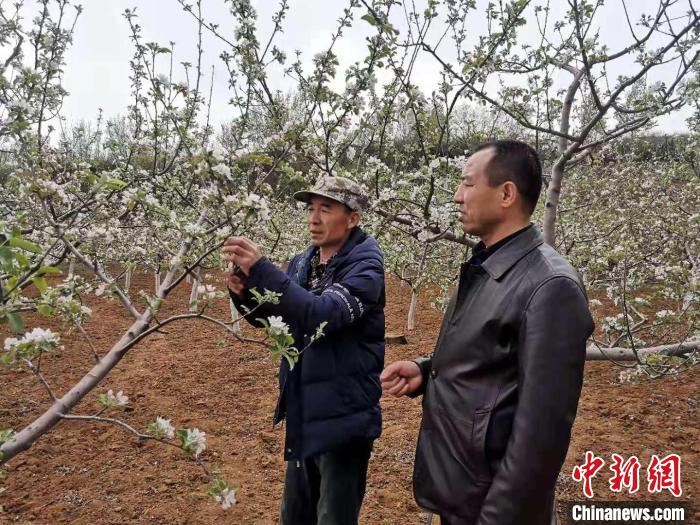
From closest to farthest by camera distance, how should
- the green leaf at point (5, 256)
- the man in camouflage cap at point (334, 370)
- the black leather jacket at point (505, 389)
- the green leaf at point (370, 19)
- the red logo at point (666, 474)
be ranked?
1. the green leaf at point (5, 256)
2. the black leather jacket at point (505, 389)
3. the man in camouflage cap at point (334, 370)
4. the green leaf at point (370, 19)
5. the red logo at point (666, 474)

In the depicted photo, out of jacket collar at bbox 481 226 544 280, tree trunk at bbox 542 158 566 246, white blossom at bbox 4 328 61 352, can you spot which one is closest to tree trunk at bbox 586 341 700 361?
tree trunk at bbox 542 158 566 246

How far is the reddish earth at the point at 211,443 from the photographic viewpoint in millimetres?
3857

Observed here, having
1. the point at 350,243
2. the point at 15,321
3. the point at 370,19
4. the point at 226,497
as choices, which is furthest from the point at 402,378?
the point at 370,19

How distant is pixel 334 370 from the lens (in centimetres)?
228

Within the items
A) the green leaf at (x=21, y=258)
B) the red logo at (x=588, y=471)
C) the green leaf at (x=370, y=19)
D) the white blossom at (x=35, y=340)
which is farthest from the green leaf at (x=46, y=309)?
the red logo at (x=588, y=471)

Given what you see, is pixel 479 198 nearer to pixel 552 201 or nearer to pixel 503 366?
pixel 503 366

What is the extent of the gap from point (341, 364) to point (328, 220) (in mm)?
711

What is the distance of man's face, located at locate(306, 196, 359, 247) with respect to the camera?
2.44 meters

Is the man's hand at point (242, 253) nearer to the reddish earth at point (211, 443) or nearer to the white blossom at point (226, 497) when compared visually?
the reddish earth at point (211, 443)

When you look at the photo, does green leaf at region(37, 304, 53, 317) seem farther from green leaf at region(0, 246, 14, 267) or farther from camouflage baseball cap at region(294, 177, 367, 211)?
camouflage baseball cap at region(294, 177, 367, 211)

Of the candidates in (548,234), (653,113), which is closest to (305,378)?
(548,234)

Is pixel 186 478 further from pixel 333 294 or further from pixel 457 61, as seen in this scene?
pixel 457 61

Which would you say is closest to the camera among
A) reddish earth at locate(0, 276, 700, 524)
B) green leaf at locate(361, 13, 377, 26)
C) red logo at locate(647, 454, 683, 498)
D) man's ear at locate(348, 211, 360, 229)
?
green leaf at locate(361, 13, 377, 26)

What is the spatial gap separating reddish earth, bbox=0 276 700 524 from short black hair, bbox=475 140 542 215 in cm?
146
